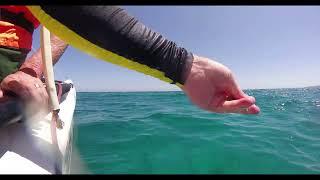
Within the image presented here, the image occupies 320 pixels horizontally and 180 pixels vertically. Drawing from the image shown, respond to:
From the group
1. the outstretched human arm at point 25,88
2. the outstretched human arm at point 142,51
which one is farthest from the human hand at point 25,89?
the outstretched human arm at point 142,51

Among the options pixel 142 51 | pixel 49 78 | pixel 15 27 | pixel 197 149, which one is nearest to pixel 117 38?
pixel 142 51

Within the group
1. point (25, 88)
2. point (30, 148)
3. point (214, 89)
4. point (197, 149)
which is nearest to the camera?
point (214, 89)

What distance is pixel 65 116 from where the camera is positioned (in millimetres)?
1837

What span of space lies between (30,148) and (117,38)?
0.61m

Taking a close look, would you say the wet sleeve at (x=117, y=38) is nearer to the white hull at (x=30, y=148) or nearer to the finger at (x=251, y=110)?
the finger at (x=251, y=110)

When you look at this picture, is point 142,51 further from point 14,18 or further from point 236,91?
point 14,18

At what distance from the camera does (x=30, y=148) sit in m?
1.14

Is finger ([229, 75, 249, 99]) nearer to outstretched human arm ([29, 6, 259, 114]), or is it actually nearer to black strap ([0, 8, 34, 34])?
outstretched human arm ([29, 6, 259, 114])

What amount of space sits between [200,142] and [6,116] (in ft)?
7.11

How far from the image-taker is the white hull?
0.99m

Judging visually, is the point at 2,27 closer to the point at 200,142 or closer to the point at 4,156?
the point at 4,156

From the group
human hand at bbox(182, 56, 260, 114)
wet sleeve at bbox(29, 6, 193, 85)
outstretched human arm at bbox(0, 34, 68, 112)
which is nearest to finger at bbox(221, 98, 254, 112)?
human hand at bbox(182, 56, 260, 114)
